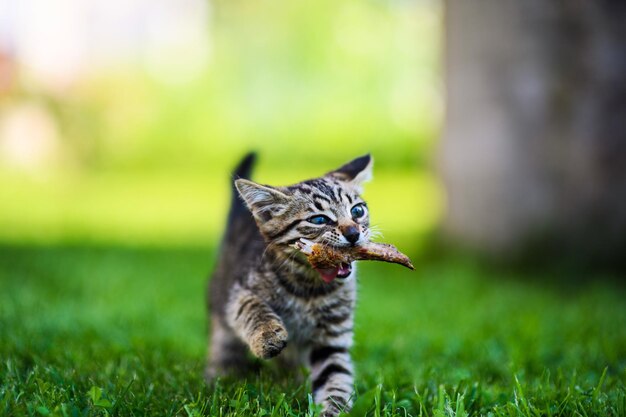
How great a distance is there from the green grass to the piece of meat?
476mm

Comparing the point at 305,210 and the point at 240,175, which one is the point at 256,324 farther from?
the point at 240,175

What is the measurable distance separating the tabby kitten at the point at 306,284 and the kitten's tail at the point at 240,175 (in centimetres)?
57

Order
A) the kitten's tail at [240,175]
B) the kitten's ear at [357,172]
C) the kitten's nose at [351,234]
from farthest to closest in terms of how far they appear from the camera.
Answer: the kitten's tail at [240,175], the kitten's ear at [357,172], the kitten's nose at [351,234]

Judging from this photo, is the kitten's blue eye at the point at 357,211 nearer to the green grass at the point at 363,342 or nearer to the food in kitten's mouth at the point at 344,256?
the food in kitten's mouth at the point at 344,256

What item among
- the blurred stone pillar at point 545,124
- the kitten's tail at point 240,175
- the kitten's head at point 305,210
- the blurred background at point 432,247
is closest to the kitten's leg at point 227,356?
the blurred background at point 432,247

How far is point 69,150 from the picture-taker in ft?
45.9

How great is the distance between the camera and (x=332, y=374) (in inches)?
121

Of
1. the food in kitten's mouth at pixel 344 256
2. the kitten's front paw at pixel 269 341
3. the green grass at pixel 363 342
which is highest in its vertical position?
the food in kitten's mouth at pixel 344 256

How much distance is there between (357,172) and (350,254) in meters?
0.64

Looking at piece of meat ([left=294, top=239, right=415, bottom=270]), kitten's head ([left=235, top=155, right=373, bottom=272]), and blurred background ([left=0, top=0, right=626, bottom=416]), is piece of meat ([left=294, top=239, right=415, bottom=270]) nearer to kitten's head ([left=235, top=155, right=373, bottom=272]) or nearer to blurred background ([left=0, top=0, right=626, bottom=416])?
kitten's head ([left=235, top=155, right=373, bottom=272])

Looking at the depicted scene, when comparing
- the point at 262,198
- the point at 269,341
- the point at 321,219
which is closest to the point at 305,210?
the point at 321,219

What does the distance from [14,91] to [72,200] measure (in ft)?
9.86

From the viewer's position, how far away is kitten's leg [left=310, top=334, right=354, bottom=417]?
2938 mm

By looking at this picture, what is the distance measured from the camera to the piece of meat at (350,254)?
2.78 m
